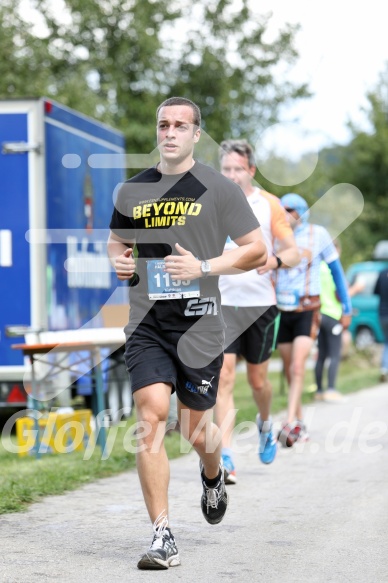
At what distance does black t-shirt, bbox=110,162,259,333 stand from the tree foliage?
18.0 m

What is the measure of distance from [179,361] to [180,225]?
2.01 feet

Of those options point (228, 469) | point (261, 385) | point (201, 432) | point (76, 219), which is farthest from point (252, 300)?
point (76, 219)

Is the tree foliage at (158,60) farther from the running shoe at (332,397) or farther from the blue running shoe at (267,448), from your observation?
the blue running shoe at (267,448)

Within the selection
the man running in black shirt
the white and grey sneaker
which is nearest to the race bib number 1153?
the man running in black shirt

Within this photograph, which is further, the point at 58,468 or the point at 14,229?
the point at 14,229

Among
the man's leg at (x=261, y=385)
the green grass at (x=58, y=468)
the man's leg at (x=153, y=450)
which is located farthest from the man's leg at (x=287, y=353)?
the man's leg at (x=153, y=450)

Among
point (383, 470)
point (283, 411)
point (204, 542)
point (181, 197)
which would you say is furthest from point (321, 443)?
point (181, 197)

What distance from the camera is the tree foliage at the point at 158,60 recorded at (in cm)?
2461

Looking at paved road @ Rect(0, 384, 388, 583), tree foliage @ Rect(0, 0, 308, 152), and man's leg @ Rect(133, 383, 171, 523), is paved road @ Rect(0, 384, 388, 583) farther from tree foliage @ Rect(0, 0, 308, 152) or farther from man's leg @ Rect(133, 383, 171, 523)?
tree foliage @ Rect(0, 0, 308, 152)

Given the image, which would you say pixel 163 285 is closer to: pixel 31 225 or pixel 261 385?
pixel 261 385

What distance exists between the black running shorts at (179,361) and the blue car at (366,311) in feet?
77.1

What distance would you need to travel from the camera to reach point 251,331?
8.35m

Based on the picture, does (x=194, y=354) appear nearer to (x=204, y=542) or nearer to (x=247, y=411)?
(x=204, y=542)

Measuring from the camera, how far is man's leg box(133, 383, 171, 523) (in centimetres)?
538
